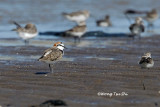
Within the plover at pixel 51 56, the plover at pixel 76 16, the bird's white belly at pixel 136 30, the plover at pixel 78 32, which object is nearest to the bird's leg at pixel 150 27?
the bird's white belly at pixel 136 30

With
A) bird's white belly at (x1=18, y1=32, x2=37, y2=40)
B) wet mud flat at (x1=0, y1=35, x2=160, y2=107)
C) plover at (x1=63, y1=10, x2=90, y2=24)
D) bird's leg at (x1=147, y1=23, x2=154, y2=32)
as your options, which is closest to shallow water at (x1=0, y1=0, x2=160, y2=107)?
wet mud flat at (x1=0, y1=35, x2=160, y2=107)

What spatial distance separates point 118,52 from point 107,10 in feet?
48.4

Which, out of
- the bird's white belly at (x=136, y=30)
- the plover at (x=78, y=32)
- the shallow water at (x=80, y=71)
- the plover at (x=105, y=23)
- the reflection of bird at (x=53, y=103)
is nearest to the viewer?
the reflection of bird at (x=53, y=103)

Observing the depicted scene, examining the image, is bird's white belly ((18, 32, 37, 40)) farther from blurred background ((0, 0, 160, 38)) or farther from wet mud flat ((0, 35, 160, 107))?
wet mud flat ((0, 35, 160, 107))

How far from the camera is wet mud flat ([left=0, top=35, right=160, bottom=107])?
808 centimetres

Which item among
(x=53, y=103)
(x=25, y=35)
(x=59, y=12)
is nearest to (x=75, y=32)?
(x=25, y=35)

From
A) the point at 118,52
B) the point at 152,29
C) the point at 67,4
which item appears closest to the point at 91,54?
the point at 118,52

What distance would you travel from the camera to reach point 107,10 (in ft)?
93.7

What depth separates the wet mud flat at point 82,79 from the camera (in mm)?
8078

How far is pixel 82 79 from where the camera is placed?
982 cm

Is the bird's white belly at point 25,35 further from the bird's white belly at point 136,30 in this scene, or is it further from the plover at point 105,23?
the plover at point 105,23

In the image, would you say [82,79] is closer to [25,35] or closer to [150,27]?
[25,35]

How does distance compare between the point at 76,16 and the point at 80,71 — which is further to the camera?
the point at 76,16

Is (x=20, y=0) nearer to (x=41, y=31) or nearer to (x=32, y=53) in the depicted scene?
(x=41, y=31)
